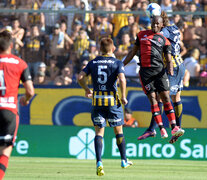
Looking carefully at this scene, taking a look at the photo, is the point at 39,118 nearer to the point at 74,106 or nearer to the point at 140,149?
the point at 74,106

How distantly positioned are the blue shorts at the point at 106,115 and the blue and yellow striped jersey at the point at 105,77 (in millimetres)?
94

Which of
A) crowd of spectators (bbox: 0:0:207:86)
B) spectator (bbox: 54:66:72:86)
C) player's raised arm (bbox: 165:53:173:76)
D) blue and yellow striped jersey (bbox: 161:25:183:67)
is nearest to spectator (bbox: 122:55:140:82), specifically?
crowd of spectators (bbox: 0:0:207:86)

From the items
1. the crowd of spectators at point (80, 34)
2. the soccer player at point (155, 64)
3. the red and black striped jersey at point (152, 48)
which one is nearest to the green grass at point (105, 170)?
the soccer player at point (155, 64)

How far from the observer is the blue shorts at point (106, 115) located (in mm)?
10906

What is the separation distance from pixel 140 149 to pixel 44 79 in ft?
10.8

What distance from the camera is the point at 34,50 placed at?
16250 mm

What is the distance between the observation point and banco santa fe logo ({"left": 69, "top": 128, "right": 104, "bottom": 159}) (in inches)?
632

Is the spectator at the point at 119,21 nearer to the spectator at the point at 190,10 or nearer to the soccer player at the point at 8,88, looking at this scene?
the spectator at the point at 190,10

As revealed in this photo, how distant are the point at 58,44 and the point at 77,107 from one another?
73.6 inches

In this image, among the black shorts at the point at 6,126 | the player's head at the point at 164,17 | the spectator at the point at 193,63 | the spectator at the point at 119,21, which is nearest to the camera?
the black shorts at the point at 6,126

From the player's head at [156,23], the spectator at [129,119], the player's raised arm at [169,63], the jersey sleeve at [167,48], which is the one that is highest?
the player's head at [156,23]

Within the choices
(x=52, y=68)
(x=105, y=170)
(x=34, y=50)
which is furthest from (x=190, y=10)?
(x=105, y=170)

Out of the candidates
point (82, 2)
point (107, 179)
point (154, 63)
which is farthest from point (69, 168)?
point (82, 2)

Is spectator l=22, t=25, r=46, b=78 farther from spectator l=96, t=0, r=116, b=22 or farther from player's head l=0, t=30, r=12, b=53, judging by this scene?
player's head l=0, t=30, r=12, b=53
